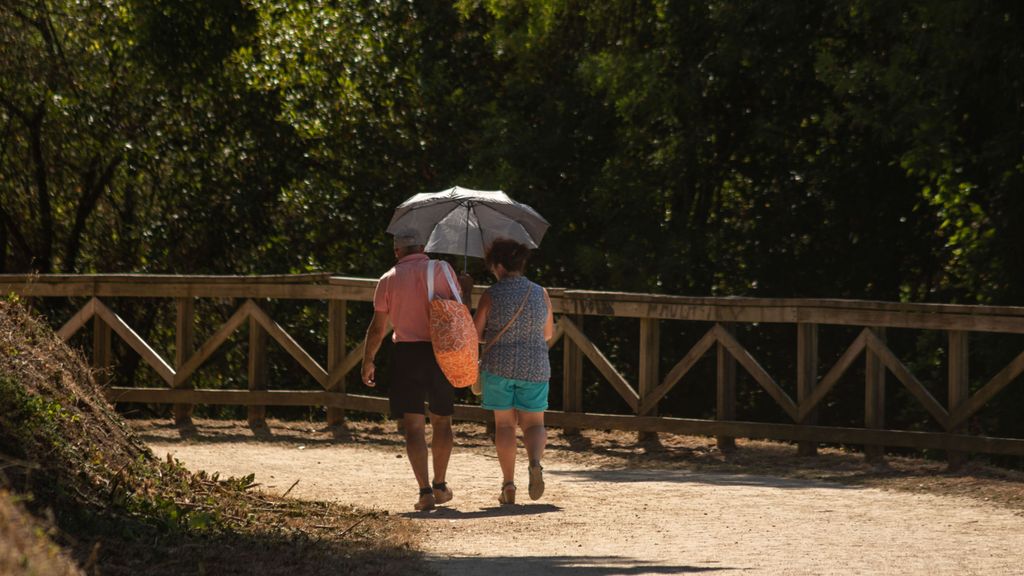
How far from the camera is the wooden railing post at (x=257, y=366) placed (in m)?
13.4

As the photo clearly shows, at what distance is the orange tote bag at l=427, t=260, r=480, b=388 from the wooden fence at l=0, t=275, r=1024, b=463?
128 inches

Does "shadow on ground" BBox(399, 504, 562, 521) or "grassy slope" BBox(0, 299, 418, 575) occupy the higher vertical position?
"grassy slope" BBox(0, 299, 418, 575)

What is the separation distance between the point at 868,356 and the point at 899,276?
247 inches

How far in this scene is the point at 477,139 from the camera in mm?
18141

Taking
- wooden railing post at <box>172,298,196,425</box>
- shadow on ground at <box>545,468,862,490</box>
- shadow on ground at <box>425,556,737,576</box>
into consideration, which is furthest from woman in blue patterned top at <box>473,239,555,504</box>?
wooden railing post at <box>172,298,196,425</box>

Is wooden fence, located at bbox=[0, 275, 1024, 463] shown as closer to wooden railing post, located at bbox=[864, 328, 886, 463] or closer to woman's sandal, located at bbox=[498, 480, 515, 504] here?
wooden railing post, located at bbox=[864, 328, 886, 463]

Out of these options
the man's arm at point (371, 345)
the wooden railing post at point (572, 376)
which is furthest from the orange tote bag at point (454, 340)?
the wooden railing post at point (572, 376)

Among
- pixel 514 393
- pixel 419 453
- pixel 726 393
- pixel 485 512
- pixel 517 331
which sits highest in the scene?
pixel 517 331

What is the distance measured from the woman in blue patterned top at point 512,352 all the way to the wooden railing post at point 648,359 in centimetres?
299

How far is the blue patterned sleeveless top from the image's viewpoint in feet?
30.2

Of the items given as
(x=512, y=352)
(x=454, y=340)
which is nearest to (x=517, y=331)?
(x=512, y=352)

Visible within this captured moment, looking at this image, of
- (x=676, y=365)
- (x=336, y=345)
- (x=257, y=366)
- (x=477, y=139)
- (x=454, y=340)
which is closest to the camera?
(x=454, y=340)

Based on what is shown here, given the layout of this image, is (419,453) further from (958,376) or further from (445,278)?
(958,376)

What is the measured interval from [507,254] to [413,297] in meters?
0.64
